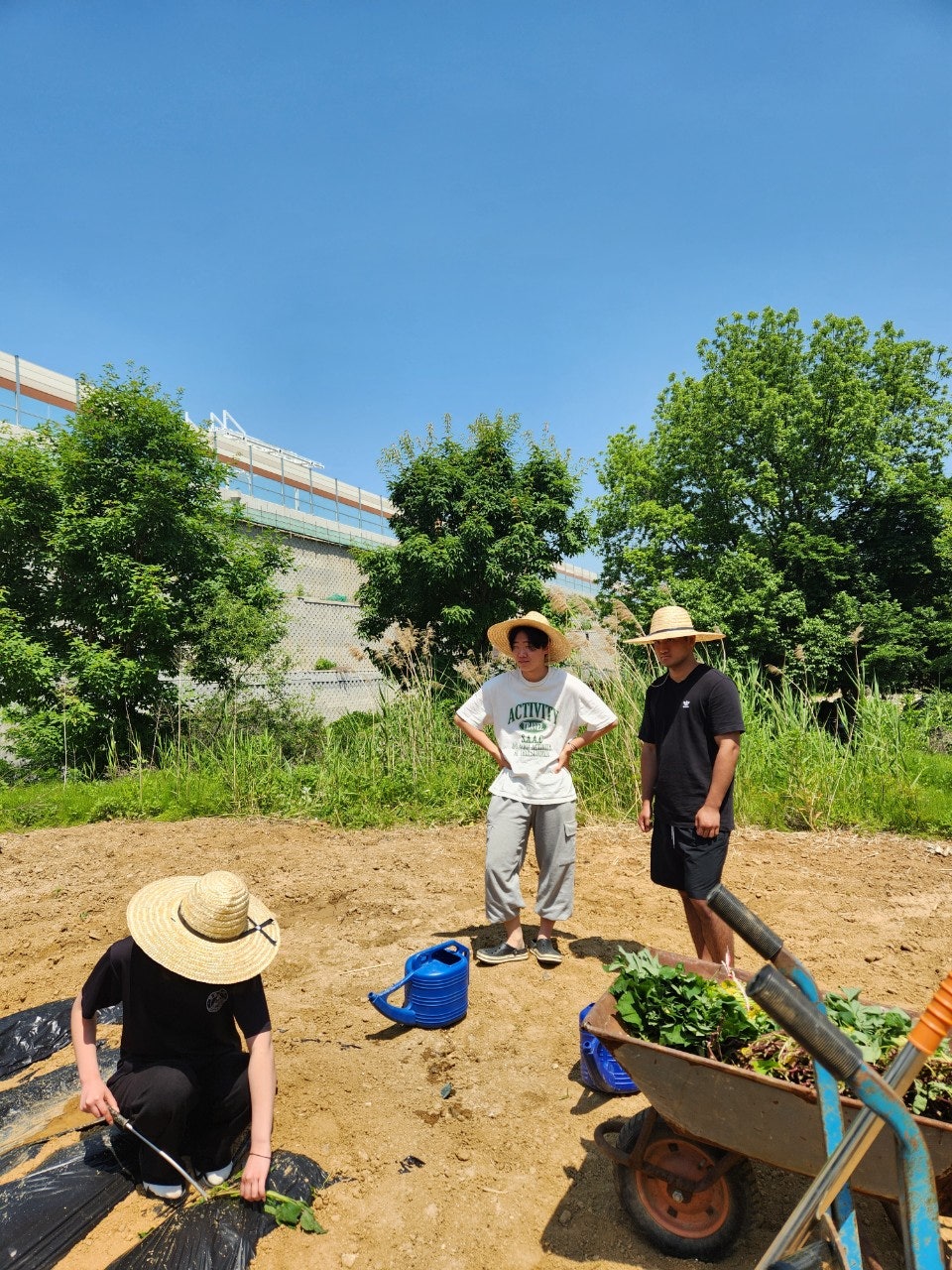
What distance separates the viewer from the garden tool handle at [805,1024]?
3.36 ft

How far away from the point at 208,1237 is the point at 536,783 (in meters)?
2.25

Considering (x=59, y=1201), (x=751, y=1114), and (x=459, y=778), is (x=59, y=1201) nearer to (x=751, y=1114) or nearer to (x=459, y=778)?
(x=751, y=1114)

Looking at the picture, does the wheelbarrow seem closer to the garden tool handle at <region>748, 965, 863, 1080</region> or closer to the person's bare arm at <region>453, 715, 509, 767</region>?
the garden tool handle at <region>748, 965, 863, 1080</region>

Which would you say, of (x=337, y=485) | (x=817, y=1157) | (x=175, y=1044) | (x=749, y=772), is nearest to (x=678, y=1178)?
(x=817, y=1157)

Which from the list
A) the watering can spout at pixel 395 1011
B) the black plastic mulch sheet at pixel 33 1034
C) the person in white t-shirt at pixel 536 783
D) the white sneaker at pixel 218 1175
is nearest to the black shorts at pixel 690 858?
the person in white t-shirt at pixel 536 783

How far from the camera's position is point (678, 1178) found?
208cm

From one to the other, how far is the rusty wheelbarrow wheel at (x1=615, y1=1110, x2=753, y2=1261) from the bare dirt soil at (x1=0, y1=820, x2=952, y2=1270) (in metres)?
0.07

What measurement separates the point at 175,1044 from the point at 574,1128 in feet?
4.70

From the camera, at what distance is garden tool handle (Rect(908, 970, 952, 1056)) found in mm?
1049

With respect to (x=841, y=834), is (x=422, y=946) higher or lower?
lower

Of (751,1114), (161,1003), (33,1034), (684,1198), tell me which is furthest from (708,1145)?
(33,1034)

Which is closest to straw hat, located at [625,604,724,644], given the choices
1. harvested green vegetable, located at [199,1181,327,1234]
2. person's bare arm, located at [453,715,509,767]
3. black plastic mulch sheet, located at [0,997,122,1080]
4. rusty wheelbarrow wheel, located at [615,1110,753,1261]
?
person's bare arm, located at [453,715,509,767]

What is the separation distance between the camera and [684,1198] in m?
2.08

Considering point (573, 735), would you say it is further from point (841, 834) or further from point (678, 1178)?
point (841, 834)
